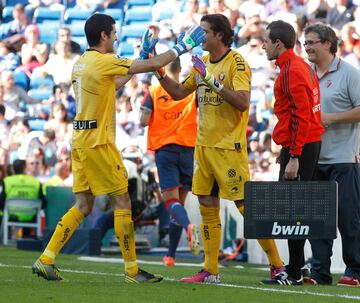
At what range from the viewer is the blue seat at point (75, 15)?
82.7ft

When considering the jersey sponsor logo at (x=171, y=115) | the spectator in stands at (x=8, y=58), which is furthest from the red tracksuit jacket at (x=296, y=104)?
the spectator in stands at (x=8, y=58)

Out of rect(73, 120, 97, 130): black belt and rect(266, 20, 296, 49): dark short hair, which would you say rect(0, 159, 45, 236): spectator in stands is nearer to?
rect(73, 120, 97, 130): black belt

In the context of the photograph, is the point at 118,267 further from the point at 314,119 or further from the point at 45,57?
the point at 45,57

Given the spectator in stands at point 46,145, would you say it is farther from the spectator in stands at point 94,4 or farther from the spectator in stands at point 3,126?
the spectator in stands at point 94,4

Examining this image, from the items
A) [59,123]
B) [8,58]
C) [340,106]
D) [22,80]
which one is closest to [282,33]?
[340,106]

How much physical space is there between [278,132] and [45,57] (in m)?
15.2

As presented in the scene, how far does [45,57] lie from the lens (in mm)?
24266

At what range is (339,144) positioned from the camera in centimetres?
1023

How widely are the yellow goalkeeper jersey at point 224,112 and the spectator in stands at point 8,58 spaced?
1499cm

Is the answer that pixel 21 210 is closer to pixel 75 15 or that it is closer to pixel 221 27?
pixel 75 15

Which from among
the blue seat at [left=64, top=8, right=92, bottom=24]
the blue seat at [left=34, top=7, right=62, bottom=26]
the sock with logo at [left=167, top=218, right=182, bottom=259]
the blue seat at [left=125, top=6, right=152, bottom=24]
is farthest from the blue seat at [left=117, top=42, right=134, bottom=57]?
the sock with logo at [left=167, top=218, right=182, bottom=259]

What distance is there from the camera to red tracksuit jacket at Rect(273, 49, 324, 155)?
9.30 metres

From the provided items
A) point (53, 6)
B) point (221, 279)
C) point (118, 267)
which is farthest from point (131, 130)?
point (221, 279)

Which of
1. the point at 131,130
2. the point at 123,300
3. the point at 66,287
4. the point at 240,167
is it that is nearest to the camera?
the point at 123,300
